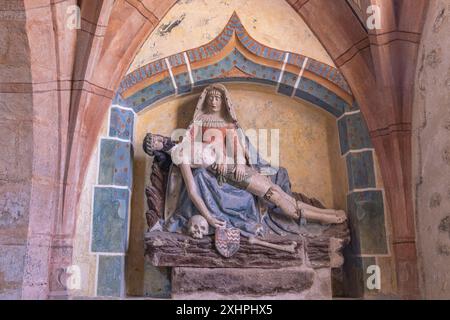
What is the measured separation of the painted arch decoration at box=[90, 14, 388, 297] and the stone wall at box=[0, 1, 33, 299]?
0.51 m

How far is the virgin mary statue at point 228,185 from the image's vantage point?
378 centimetres

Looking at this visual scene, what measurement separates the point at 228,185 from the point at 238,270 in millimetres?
646

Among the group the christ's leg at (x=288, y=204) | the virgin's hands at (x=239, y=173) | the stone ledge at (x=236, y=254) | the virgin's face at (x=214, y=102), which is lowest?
the stone ledge at (x=236, y=254)

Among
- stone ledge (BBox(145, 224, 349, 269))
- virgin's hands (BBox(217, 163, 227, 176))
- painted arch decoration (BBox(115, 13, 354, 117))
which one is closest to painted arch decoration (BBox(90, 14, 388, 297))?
painted arch decoration (BBox(115, 13, 354, 117))

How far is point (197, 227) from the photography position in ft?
12.0

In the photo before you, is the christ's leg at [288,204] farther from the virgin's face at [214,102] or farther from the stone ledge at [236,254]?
the virgin's face at [214,102]

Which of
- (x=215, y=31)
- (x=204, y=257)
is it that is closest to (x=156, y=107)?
(x=215, y=31)

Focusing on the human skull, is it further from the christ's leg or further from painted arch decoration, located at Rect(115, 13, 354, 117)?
painted arch decoration, located at Rect(115, 13, 354, 117)

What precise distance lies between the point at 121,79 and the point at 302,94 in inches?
56.1

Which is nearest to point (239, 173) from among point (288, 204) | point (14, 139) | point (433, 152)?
point (288, 204)

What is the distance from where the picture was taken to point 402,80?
3.78 metres

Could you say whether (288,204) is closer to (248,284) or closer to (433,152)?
(248,284)

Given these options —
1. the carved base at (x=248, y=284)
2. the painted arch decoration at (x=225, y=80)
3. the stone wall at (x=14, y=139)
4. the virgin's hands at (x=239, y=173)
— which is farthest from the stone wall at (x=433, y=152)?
the stone wall at (x=14, y=139)

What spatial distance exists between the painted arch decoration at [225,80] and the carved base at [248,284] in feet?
1.33
